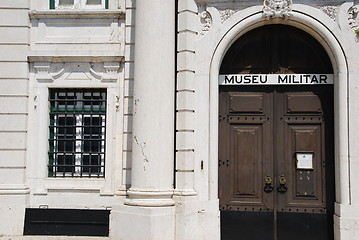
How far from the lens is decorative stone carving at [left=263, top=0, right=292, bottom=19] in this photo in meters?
8.64

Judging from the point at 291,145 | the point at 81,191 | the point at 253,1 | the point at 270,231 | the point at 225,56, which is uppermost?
the point at 253,1

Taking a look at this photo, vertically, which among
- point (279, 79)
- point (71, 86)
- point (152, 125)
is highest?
point (279, 79)

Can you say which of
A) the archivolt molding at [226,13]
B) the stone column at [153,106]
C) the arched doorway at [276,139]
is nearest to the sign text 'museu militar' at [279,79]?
the arched doorway at [276,139]

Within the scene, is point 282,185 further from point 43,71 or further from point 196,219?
point 43,71

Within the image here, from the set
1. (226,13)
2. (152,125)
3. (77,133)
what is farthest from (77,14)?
(226,13)

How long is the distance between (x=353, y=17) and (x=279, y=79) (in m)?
1.79

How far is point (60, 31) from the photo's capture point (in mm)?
9445

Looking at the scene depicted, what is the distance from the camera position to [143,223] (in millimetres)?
8039

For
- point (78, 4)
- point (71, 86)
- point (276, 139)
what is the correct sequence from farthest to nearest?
1. point (78, 4)
2. point (71, 86)
3. point (276, 139)

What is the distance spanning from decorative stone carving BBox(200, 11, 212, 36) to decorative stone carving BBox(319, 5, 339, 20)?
218 cm

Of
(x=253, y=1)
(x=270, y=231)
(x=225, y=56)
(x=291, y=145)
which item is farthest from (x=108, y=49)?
(x=270, y=231)

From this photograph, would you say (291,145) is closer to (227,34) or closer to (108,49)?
(227,34)

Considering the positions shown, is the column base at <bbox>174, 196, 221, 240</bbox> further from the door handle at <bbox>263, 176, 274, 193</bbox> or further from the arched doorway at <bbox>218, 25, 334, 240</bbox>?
the door handle at <bbox>263, 176, 274, 193</bbox>

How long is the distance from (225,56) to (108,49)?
2.41 meters
